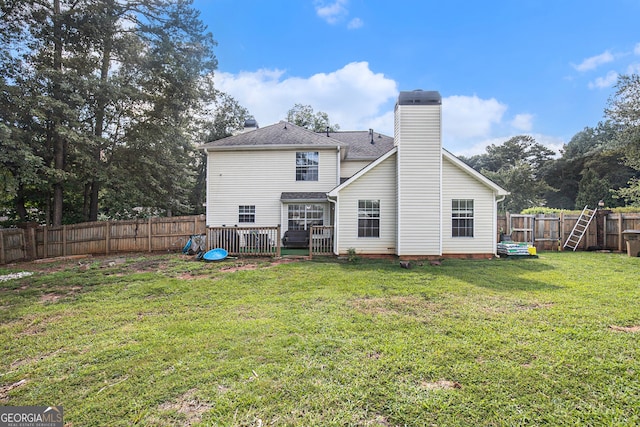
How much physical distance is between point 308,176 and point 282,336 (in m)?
11.9

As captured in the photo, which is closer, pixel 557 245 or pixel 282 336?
pixel 282 336

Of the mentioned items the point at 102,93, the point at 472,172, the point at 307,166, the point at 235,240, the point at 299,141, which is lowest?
the point at 235,240

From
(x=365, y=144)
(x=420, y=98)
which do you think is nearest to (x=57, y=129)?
(x=420, y=98)

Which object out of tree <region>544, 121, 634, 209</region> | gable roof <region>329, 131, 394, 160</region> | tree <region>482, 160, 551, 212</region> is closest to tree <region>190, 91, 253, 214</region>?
gable roof <region>329, 131, 394, 160</region>

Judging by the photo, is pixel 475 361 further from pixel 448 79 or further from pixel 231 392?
pixel 448 79

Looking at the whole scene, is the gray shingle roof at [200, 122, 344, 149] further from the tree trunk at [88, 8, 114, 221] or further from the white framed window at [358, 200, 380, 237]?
the tree trunk at [88, 8, 114, 221]

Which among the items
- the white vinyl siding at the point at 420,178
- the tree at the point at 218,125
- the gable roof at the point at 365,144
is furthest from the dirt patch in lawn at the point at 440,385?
the tree at the point at 218,125

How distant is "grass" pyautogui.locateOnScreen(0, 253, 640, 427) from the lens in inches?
97.3

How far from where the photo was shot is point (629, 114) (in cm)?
1728

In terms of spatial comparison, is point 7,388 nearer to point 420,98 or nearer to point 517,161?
point 420,98

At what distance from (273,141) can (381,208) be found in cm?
739

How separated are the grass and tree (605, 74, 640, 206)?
16515 mm

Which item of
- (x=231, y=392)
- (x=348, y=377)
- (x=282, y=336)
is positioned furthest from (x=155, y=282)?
(x=348, y=377)

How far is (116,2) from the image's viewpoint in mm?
14164
